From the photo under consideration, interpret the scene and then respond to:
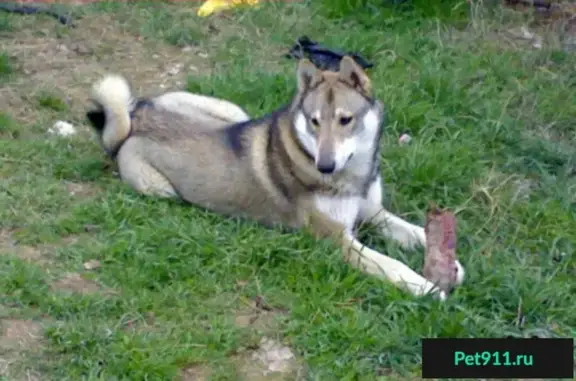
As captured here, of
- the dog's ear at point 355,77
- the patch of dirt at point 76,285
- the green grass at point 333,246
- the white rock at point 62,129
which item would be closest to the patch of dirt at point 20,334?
the green grass at point 333,246

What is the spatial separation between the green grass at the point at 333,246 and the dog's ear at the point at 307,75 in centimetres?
79

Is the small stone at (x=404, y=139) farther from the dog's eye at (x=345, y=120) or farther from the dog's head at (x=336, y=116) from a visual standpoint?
the dog's eye at (x=345, y=120)

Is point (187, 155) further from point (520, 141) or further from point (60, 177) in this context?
point (520, 141)

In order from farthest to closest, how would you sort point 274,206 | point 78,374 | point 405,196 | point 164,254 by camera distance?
point 405,196 → point 274,206 → point 164,254 → point 78,374

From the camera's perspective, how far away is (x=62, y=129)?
722cm

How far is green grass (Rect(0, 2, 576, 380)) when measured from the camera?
4980 mm

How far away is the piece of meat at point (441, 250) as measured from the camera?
5.40 meters

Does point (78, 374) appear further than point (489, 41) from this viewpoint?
No

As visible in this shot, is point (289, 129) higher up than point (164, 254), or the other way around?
point (289, 129)

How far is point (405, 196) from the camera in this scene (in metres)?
6.52

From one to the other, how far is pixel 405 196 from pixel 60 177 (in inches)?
78.2

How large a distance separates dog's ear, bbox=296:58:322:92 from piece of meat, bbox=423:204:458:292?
1045mm

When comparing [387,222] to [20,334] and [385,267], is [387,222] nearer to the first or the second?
[385,267]

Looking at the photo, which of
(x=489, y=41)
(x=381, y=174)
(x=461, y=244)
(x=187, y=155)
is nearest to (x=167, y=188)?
(x=187, y=155)
